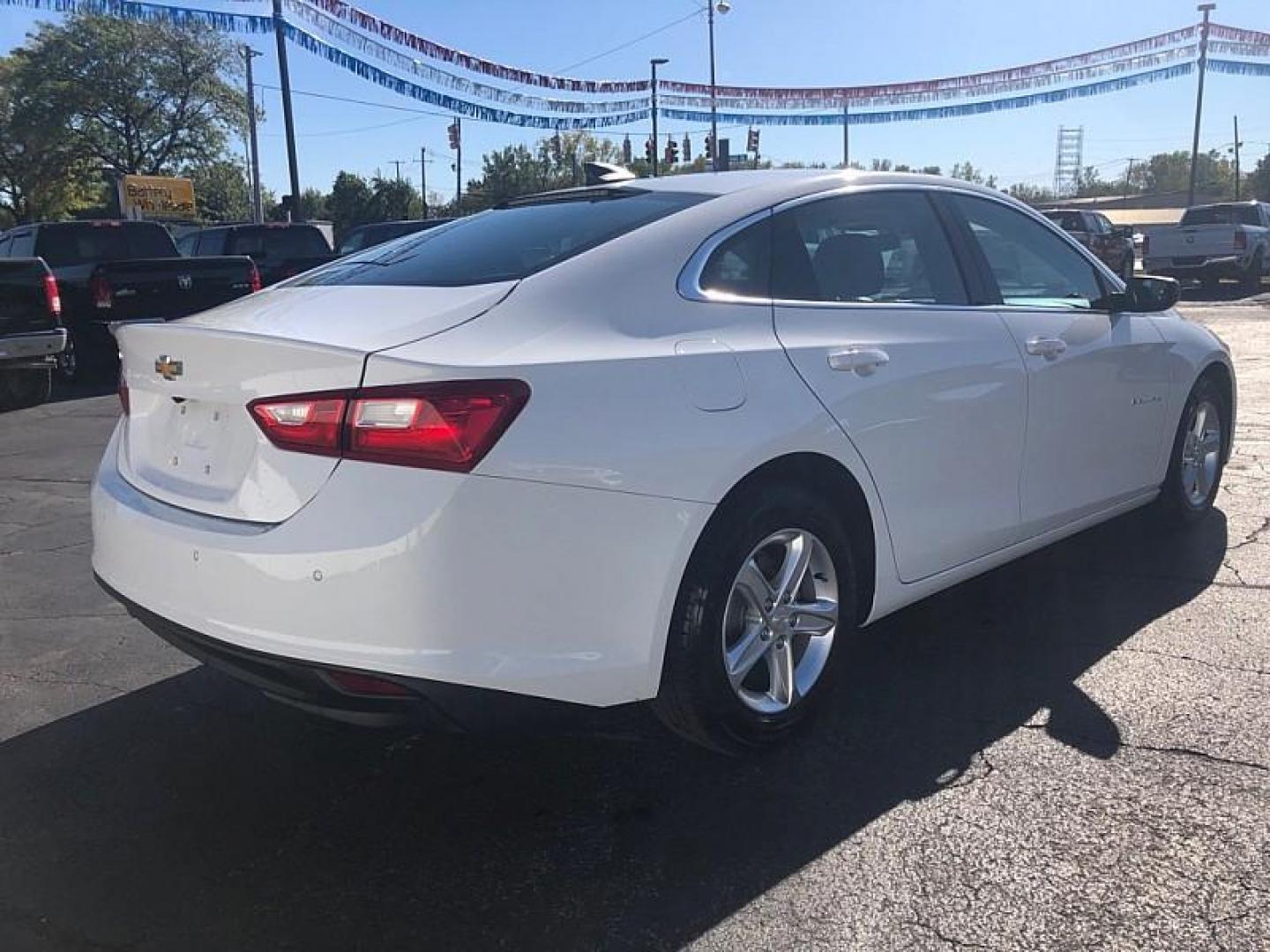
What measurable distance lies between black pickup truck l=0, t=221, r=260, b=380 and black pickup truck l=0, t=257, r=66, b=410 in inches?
41.6

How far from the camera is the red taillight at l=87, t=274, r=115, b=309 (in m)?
12.0

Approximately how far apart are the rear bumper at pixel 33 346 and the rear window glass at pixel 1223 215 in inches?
906

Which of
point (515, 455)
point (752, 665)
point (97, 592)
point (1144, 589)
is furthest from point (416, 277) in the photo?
point (1144, 589)

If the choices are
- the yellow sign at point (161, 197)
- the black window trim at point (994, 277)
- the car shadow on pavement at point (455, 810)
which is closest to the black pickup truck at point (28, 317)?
the car shadow on pavement at point (455, 810)

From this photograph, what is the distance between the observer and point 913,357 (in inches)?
Result: 137

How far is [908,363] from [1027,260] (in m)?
1.30

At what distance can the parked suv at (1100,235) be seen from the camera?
2359 cm

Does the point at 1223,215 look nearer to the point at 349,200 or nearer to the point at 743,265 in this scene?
the point at 743,265

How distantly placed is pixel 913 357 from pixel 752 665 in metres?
1.10

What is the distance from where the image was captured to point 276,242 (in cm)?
1728

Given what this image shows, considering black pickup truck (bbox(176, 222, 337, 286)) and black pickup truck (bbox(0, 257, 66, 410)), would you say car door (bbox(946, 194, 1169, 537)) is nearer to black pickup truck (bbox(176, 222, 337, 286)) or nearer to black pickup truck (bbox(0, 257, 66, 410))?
black pickup truck (bbox(0, 257, 66, 410))

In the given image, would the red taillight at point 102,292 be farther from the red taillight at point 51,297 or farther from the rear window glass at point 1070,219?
the rear window glass at point 1070,219

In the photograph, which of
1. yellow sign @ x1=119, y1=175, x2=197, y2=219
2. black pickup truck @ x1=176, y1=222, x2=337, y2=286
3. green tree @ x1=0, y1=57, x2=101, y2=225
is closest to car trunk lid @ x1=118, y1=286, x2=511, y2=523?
black pickup truck @ x1=176, y1=222, x2=337, y2=286

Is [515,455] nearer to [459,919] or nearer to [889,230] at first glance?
[459,919]
